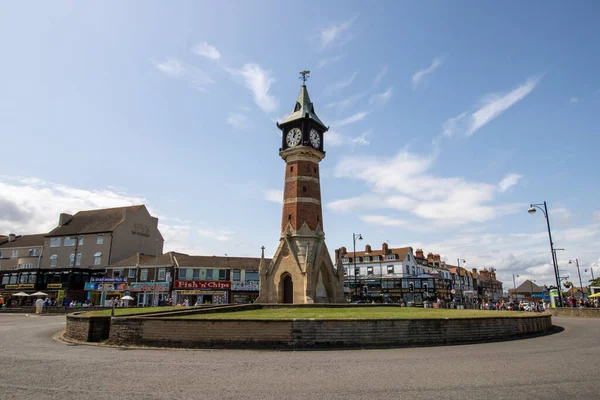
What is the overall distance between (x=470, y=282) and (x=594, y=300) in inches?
1857

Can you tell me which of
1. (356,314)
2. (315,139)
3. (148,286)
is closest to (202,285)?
(148,286)

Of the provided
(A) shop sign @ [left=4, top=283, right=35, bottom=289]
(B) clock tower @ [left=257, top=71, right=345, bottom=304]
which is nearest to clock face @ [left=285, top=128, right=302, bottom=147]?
(B) clock tower @ [left=257, top=71, right=345, bottom=304]

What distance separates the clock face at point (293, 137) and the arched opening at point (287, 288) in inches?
399

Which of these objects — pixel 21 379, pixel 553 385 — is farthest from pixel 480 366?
pixel 21 379

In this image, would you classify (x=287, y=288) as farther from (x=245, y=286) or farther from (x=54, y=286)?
(x=54, y=286)

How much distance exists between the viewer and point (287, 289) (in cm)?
2945

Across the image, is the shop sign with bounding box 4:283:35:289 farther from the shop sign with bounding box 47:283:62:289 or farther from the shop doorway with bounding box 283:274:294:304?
the shop doorway with bounding box 283:274:294:304

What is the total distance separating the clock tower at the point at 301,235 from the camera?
28828 mm

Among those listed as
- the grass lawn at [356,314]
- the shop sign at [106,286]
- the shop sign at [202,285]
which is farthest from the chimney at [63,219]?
the grass lawn at [356,314]

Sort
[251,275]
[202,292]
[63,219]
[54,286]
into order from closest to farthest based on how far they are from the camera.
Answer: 1. [202,292]
2. [251,275]
3. [54,286]
4. [63,219]

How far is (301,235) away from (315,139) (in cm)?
810

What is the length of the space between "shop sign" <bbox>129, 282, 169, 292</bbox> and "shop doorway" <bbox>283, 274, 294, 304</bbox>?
26.7 m

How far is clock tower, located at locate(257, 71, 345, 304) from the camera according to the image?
28.8 m

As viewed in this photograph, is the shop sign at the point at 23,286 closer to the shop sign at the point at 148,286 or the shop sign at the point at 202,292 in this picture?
the shop sign at the point at 148,286
